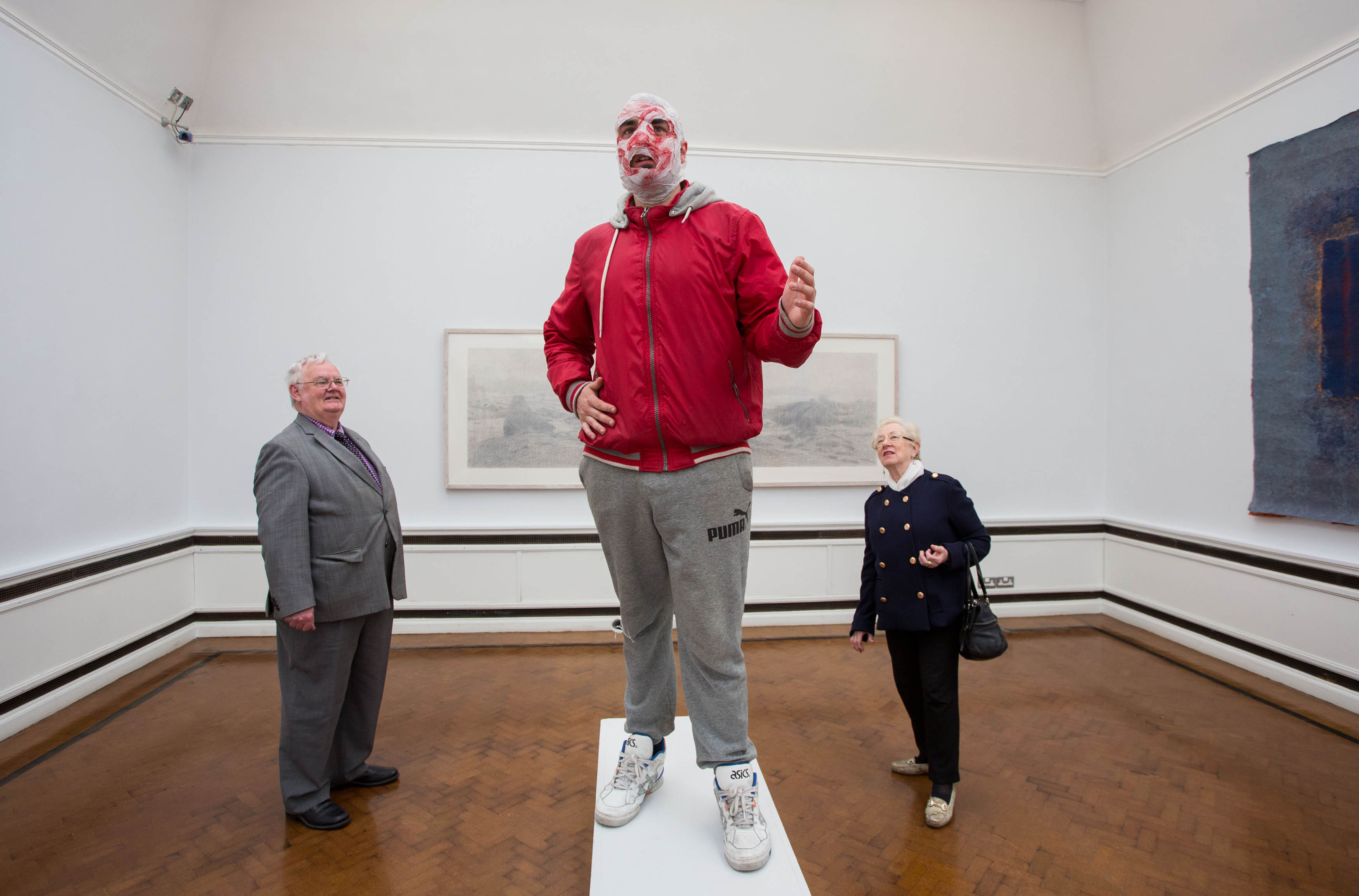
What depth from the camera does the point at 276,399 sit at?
481 cm

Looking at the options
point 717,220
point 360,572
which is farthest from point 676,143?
point 360,572

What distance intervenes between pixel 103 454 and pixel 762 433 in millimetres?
4146

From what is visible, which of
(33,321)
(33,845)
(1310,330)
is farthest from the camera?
(1310,330)

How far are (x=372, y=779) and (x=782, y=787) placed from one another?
1677 millimetres

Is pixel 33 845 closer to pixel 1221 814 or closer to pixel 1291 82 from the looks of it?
pixel 1221 814

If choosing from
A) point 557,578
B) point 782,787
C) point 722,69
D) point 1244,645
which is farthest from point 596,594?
point 1244,645

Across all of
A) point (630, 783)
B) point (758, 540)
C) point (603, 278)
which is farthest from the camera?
point (758, 540)

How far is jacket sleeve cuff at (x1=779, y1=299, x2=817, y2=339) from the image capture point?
5.28 feet

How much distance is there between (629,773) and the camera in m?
1.99

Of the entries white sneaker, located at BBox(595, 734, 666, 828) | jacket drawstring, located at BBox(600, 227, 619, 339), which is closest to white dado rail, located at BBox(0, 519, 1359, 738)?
white sneaker, located at BBox(595, 734, 666, 828)

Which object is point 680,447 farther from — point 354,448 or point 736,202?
point 736,202

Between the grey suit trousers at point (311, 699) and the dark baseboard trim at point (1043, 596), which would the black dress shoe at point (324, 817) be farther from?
the dark baseboard trim at point (1043, 596)

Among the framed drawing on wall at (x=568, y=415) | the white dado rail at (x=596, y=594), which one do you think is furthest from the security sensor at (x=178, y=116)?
the white dado rail at (x=596, y=594)

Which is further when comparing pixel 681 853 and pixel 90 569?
pixel 90 569
